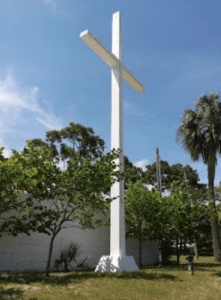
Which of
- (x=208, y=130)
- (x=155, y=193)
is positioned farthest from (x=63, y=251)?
(x=208, y=130)

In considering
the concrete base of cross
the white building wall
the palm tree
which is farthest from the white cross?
the palm tree

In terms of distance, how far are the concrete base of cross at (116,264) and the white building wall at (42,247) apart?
293cm

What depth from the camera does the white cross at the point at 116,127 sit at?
1020 cm

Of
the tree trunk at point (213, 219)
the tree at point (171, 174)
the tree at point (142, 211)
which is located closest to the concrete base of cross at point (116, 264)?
the tree at point (142, 211)

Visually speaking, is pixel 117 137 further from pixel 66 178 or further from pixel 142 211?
pixel 142 211

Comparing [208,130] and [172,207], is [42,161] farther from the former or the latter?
[208,130]

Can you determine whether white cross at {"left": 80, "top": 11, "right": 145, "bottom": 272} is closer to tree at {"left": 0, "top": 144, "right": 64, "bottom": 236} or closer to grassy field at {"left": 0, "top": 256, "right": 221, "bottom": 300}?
grassy field at {"left": 0, "top": 256, "right": 221, "bottom": 300}

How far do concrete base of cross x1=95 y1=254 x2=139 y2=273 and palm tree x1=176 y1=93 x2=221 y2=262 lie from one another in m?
9.81

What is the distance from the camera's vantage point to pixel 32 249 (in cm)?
1166

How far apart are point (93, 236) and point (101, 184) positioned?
5.78 m

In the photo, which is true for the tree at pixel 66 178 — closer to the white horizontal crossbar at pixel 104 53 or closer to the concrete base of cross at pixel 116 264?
the concrete base of cross at pixel 116 264

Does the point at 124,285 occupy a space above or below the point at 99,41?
below

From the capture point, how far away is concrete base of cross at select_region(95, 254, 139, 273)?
390 inches

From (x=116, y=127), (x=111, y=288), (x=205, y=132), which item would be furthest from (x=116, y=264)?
(x=205, y=132)
